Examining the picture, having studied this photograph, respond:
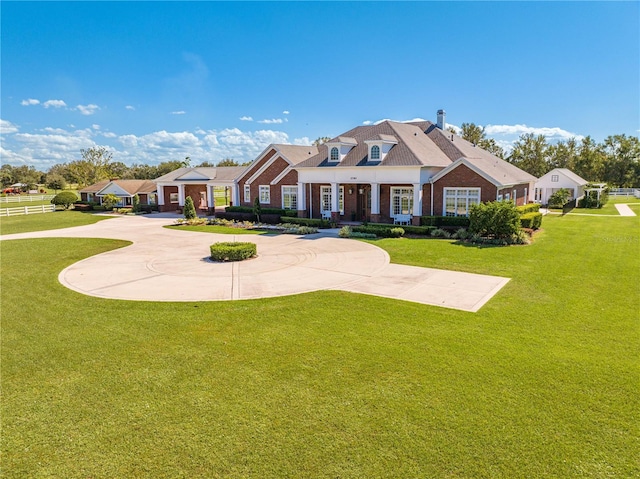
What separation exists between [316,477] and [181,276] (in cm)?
1109

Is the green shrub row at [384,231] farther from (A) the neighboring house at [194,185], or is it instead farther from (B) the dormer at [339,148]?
(A) the neighboring house at [194,185]

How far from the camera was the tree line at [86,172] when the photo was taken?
8156 cm

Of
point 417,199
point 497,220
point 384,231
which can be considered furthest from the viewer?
point 417,199

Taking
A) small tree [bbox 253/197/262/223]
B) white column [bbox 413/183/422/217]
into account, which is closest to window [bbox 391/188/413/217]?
white column [bbox 413/183/422/217]

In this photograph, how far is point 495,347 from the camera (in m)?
8.40

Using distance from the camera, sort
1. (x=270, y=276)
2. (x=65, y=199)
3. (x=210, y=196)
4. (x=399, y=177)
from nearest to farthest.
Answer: (x=270, y=276) → (x=399, y=177) → (x=210, y=196) → (x=65, y=199)

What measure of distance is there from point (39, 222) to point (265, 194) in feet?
65.2

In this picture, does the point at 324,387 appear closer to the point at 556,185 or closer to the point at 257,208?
the point at 257,208

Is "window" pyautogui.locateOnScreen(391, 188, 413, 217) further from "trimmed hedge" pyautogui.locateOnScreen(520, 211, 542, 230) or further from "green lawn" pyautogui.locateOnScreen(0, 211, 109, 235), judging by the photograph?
"green lawn" pyautogui.locateOnScreen(0, 211, 109, 235)

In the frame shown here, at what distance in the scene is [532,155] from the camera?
69.2 metres

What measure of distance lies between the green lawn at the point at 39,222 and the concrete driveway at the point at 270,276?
15321mm

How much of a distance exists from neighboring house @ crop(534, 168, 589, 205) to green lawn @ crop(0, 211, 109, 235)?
44715 millimetres

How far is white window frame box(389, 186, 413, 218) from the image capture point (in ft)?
90.0

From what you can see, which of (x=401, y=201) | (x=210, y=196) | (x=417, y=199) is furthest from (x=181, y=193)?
(x=417, y=199)
